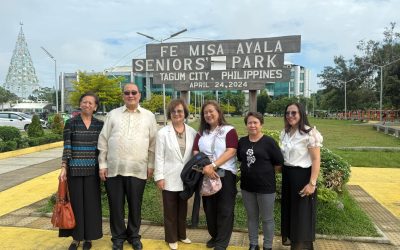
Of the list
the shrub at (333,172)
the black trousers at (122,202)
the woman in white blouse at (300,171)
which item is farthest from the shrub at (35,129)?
the woman in white blouse at (300,171)

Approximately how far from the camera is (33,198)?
6551mm

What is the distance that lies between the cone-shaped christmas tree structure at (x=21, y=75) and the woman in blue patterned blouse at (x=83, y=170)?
154997mm

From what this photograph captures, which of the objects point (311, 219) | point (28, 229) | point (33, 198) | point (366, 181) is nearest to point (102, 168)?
point (28, 229)

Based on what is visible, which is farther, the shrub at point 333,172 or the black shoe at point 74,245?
the shrub at point 333,172

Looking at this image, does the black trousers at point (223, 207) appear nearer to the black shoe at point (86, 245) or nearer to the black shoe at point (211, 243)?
the black shoe at point (211, 243)

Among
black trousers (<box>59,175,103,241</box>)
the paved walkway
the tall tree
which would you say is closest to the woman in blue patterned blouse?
black trousers (<box>59,175,103,241</box>)

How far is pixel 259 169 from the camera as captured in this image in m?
3.58

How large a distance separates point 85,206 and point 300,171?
222cm

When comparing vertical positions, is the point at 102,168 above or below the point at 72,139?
below

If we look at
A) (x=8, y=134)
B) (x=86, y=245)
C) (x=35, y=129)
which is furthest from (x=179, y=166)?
(x=35, y=129)

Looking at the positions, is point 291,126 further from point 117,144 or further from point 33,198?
point 33,198

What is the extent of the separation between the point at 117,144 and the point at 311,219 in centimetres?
204

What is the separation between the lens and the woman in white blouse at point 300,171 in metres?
3.50

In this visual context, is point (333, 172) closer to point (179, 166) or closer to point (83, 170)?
point (179, 166)
